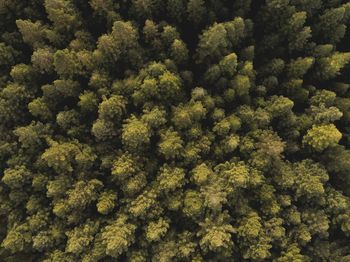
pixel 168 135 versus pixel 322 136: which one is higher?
pixel 168 135

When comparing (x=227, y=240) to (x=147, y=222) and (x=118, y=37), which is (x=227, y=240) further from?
(x=118, y=37)

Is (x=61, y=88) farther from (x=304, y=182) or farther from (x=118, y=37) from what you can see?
(x=304, y=182)

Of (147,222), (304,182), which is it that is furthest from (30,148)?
(304,182)

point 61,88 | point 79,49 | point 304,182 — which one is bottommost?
point 304,182

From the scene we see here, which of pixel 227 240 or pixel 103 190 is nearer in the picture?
pixel 227 240

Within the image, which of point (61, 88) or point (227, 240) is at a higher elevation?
point (61, 88)

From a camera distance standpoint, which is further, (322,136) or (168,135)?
(168,135)
